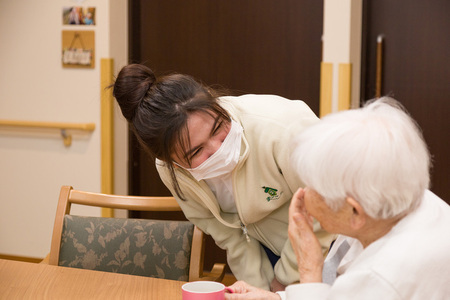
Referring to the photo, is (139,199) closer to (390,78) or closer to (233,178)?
(233,178)

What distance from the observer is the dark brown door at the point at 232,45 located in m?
3.53

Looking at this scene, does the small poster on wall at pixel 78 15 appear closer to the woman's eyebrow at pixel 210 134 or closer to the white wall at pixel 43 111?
the white wall at pixel 43 111

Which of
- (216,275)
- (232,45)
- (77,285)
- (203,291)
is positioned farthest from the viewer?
(232,45)

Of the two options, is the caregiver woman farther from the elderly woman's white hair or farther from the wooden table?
the elderly woman's white hair

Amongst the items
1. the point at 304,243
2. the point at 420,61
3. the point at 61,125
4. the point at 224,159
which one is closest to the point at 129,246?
the point at 224,159

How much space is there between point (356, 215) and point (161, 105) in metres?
0.66

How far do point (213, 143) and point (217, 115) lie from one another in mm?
76

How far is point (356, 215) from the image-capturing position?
1.09 meters

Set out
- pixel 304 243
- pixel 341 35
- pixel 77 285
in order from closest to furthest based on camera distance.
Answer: pixel 304 243 → pixel 77 285 → pixel 341 35

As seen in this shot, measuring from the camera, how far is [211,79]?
3.71 metres

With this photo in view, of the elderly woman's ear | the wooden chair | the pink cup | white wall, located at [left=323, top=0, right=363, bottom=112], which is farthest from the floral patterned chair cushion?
white wall, located at [left=323, top=0, right=363, bottom=112]

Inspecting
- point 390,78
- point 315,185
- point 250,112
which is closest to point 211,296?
point 315,185

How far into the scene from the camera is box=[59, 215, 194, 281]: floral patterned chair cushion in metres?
1.83

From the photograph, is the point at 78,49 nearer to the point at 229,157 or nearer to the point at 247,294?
the point at 229,157
